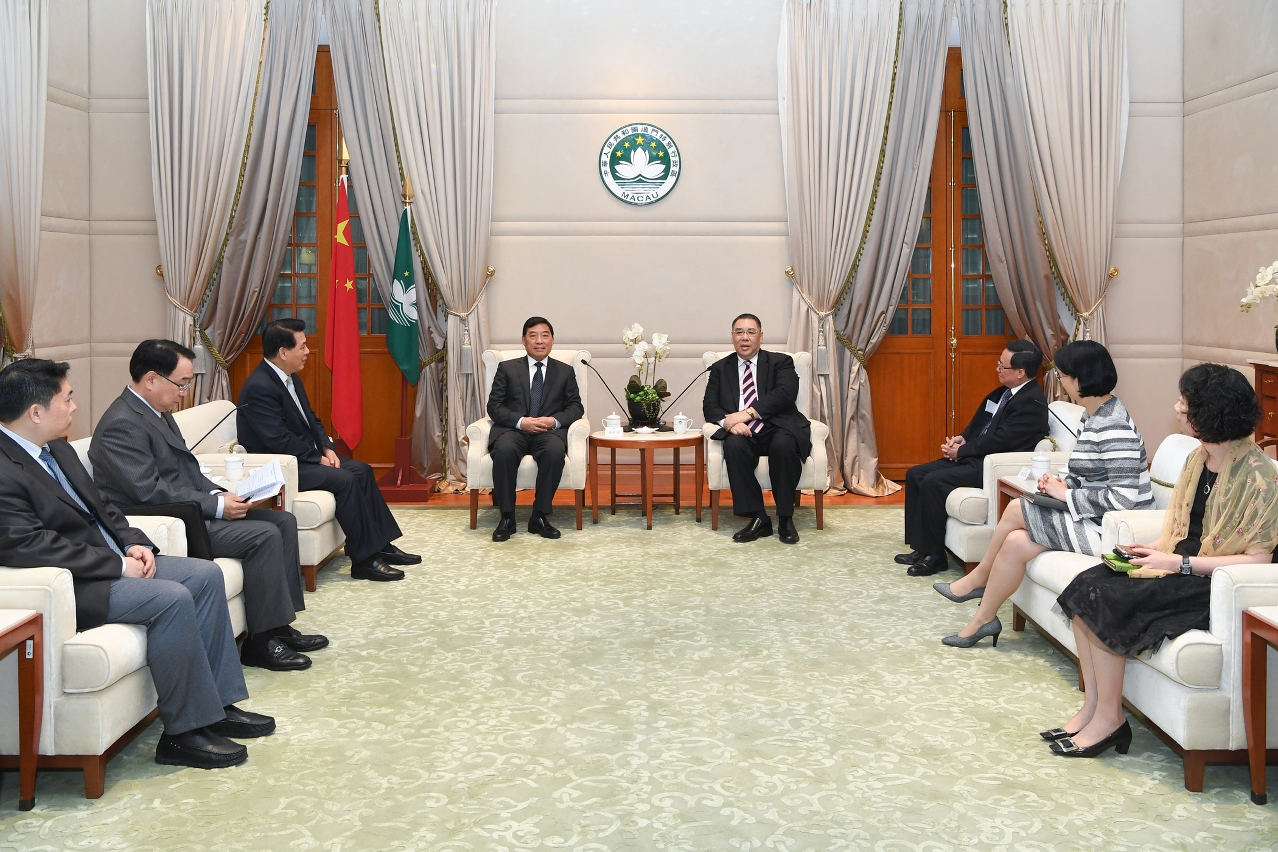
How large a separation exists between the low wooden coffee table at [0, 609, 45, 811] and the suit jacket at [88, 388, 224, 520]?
1191 millimetres

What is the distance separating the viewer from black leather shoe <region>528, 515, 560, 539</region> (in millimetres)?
6750

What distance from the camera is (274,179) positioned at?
26.5ft

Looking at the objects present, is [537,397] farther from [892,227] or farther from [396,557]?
[892,227]


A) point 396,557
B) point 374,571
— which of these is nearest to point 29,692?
point 374,571

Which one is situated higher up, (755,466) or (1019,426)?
(1019,426)

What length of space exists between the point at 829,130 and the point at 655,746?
5737 mm

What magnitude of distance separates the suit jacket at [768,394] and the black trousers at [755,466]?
11 cm

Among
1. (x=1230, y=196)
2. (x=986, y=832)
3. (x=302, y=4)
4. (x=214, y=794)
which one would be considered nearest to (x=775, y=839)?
(x=986, y=832)

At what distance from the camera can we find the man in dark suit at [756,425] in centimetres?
670

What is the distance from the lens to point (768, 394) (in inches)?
280

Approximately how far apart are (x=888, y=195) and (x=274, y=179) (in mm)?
4526

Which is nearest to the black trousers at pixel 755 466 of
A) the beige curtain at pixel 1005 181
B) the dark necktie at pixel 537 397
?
the dark necktie at pixel 537 397

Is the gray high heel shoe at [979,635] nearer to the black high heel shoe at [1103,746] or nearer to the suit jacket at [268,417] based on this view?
the black high heel shoe at [1103,746]

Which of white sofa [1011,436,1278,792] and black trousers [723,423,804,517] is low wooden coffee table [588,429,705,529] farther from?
white sofa [1011,436,1278,792]
